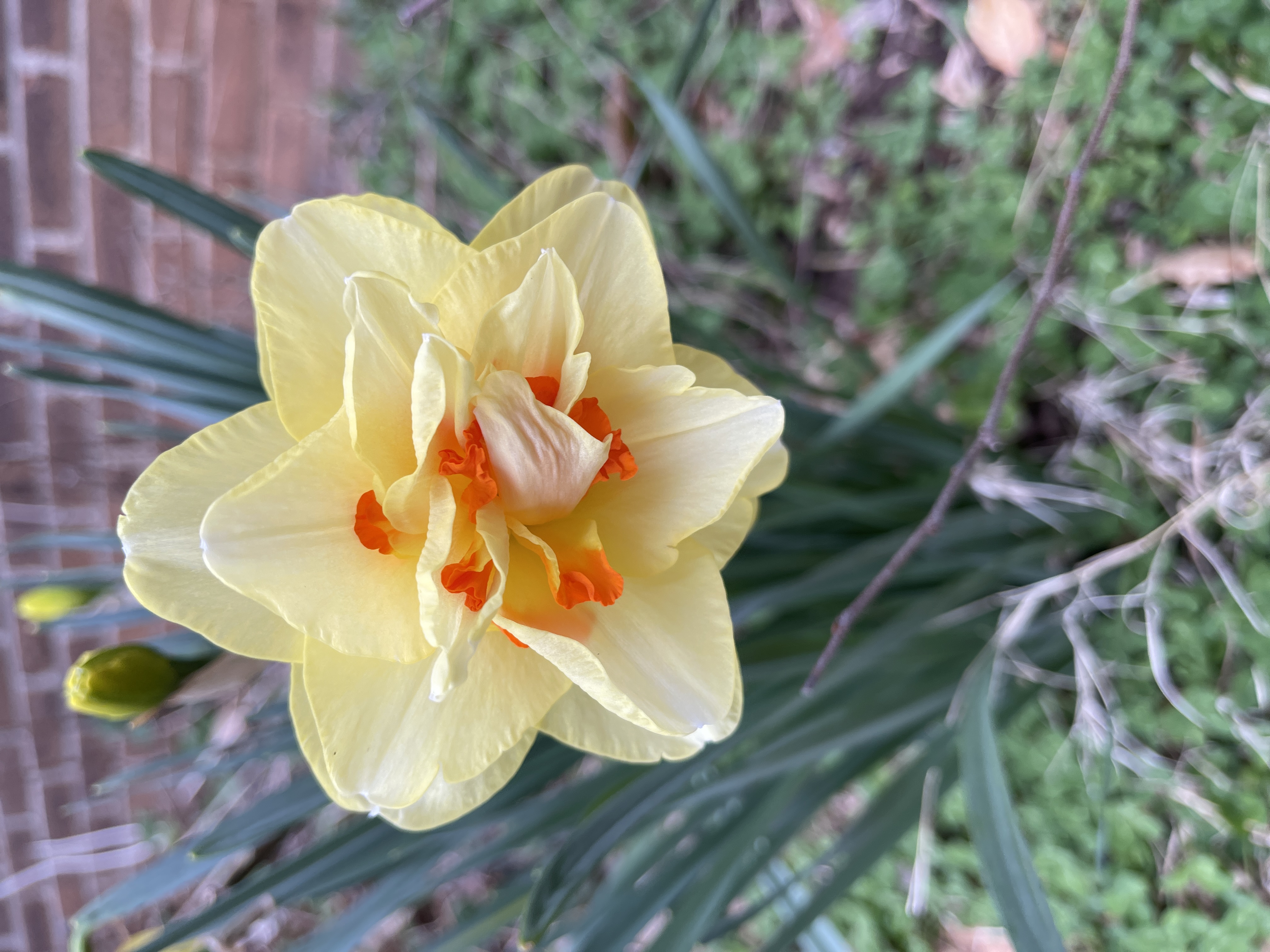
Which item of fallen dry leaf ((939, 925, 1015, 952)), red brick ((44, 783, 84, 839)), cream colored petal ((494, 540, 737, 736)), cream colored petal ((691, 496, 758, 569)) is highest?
cream colored petal ((691, 496, 758, 569))

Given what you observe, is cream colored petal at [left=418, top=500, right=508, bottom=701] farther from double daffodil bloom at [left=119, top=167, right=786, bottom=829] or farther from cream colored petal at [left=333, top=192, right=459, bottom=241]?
cream colored petal at [left=333, top=192, right=459, bottom=241]

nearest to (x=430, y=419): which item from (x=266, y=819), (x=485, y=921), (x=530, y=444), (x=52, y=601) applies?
(x=530, y=444)

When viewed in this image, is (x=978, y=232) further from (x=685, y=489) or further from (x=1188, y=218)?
(x=685, y=489)

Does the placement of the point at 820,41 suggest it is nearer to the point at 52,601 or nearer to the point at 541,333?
the point at 541,333

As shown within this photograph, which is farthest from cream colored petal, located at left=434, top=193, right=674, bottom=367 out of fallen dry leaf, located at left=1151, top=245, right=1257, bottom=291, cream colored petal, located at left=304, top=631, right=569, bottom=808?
fallen dry leaf, located at left=1151, top=245, right=1257, bottom=291

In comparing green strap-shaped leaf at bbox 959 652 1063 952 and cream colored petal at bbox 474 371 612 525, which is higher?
cream colored petal at bbox 474 371 612 525

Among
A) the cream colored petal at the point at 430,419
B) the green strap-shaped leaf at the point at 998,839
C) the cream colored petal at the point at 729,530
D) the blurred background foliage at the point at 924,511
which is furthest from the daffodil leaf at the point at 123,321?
the green strap-shaped leaf at the point at 998,839

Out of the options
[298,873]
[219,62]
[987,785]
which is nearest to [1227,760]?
[987,785]
